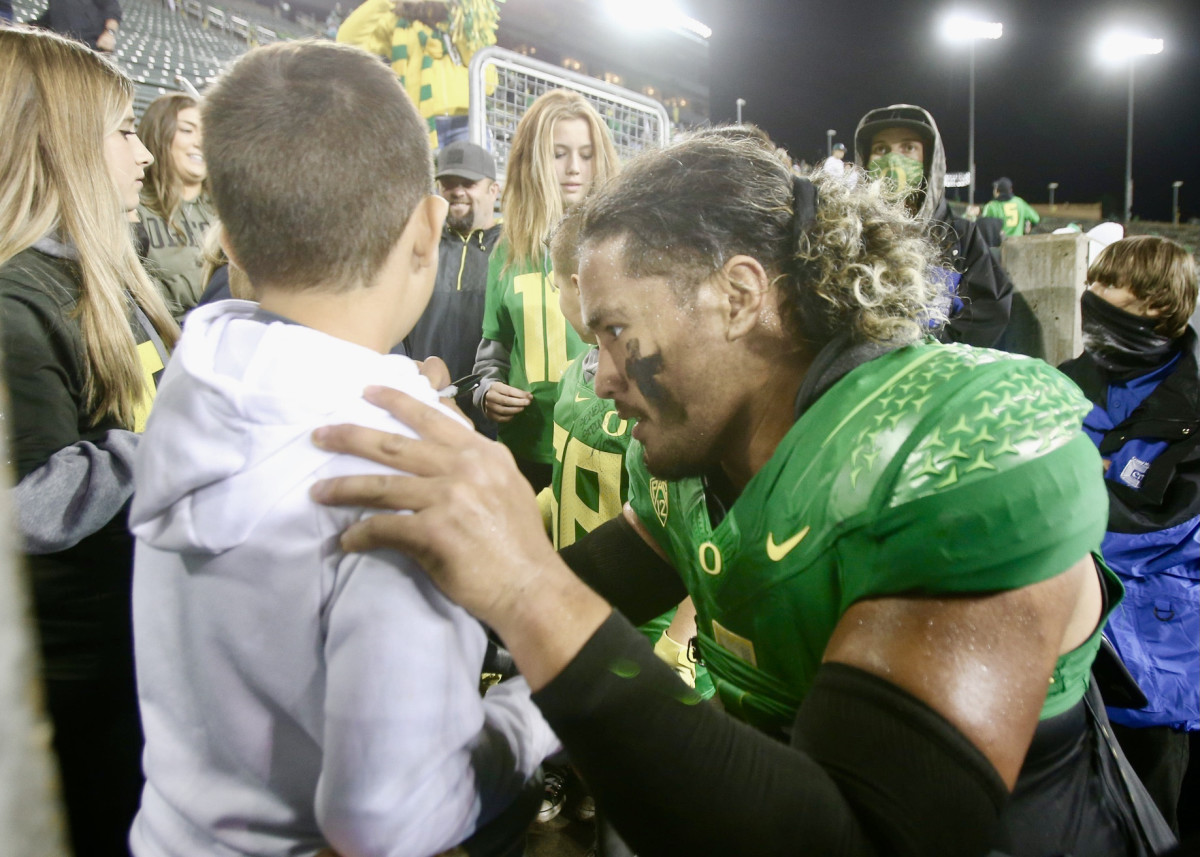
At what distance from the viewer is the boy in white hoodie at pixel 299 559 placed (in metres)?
0.75

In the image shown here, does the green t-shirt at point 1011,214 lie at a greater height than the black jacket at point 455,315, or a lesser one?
greater

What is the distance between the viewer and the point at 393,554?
762 millimetres

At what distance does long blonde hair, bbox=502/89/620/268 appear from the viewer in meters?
3.00

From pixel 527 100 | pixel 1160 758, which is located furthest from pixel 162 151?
pixel 1160 758

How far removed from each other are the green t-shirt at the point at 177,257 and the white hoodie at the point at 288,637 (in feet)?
6.59

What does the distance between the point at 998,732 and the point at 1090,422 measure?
7.23 feet

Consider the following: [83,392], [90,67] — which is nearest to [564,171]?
[90,67]

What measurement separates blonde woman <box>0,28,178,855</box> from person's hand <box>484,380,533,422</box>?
121 cm

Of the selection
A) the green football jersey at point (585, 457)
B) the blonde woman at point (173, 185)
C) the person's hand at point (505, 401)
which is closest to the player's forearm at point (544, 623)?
the green football jersey at point (585, 457)

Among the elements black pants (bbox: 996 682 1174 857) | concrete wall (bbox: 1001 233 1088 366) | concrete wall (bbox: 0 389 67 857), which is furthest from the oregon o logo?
concrete wall (bbox: 1001 233 1088 366)

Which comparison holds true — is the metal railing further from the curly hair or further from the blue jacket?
the curly hair

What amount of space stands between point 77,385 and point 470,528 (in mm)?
1192

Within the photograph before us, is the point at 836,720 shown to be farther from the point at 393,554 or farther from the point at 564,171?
the point at 564,171

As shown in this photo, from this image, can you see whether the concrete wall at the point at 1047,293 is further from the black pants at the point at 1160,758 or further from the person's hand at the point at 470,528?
the person's hand at the point at 470,528
